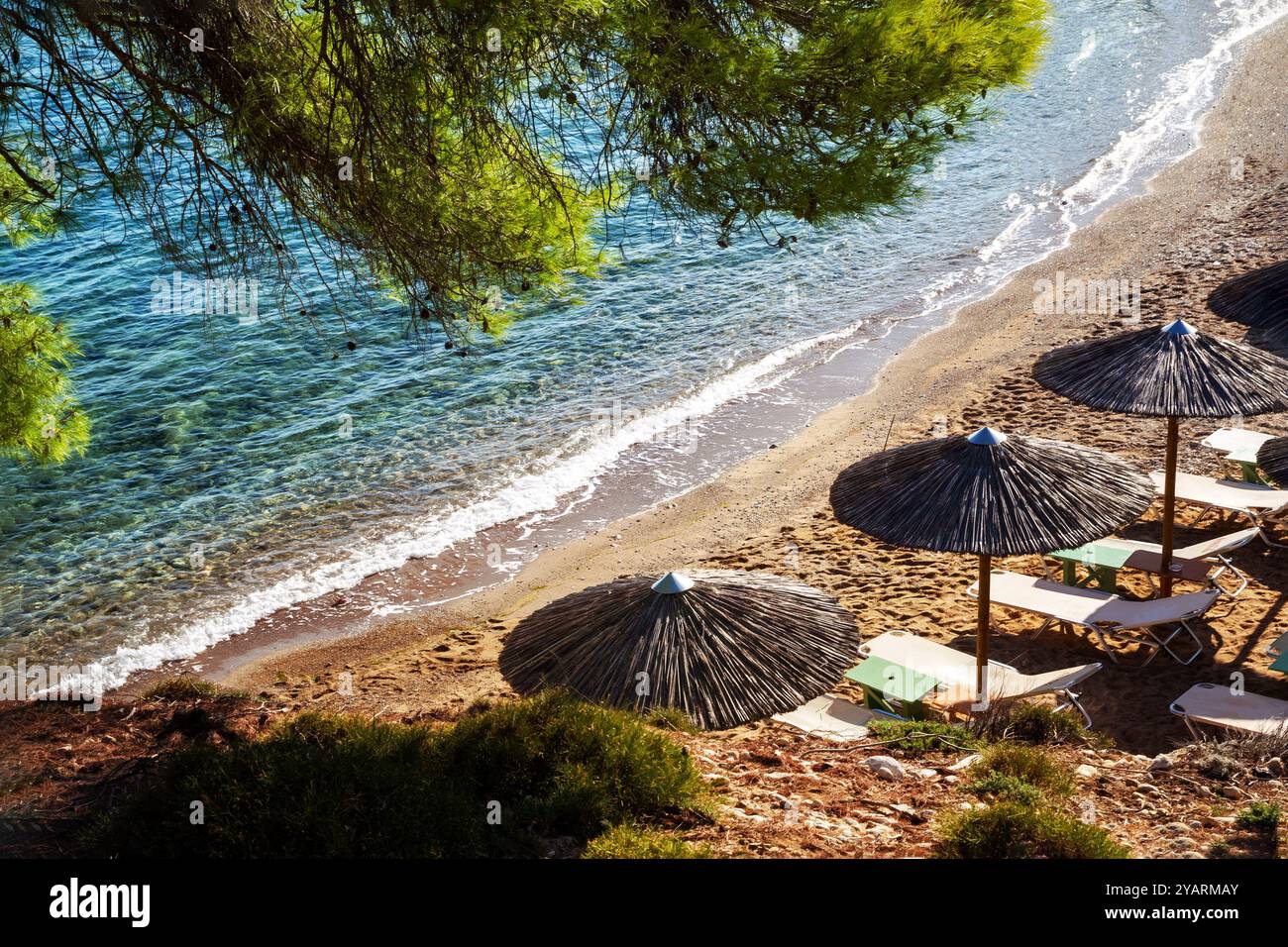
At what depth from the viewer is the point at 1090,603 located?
33.6 feet

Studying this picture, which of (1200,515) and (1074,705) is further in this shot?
(1200,515)

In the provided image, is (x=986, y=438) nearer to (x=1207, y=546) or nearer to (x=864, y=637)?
(x=864, y=637)

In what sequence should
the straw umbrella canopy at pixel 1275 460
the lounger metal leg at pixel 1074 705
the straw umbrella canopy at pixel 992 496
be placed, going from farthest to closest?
the straw umbrella canopy at pixel 1275 460 < the lounger metal leg at pixel 1074 705 < the straw umbrella canopy at pixel 992 496

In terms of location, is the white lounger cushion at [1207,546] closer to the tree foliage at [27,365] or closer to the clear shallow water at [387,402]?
the clear shallow water at [387,402]

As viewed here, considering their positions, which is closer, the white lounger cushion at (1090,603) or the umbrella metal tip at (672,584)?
the umbrella metal tip at (672,584)

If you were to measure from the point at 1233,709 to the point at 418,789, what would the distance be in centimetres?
626

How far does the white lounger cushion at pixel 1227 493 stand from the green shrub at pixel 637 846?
26.3 ft

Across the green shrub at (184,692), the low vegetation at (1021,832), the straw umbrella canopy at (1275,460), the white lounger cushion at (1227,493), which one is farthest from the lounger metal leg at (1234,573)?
the green shrub at (184,692)

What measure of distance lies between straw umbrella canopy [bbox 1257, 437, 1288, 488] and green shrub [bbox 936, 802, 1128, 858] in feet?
16.3

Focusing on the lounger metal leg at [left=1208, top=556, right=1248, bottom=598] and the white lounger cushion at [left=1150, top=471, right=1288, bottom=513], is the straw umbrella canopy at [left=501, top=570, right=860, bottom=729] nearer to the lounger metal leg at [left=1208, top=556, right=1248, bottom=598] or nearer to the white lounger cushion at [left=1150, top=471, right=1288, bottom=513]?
the lounger metal leg at [left=1208, top=556, right=1248, bottom=598]

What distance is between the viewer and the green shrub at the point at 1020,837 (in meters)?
5.80

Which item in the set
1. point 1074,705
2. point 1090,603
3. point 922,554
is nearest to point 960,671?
point 1074,705

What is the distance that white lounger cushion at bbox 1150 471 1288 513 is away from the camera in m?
11.4
